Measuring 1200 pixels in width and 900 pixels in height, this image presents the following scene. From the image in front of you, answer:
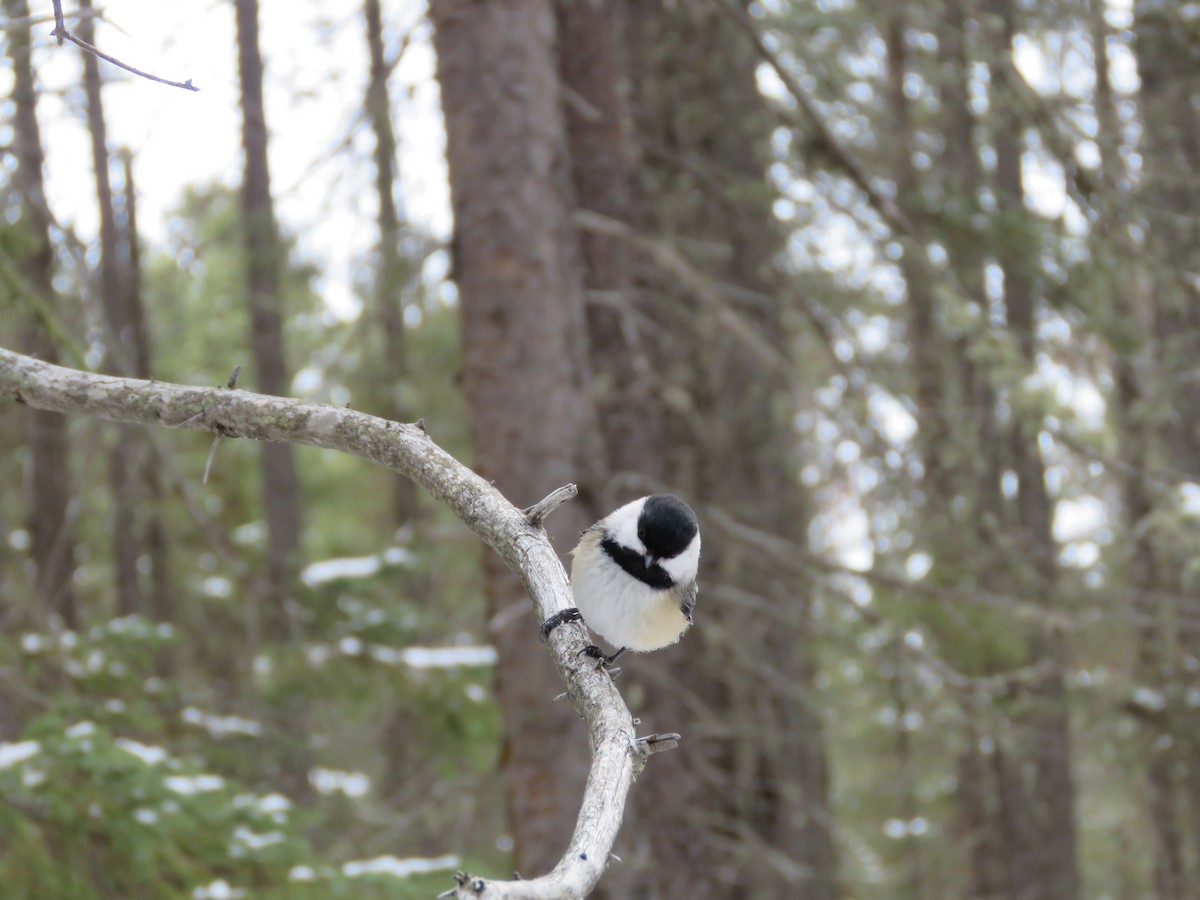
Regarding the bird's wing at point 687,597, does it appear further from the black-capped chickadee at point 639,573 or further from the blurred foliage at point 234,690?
the blurred foliage at point 234,690

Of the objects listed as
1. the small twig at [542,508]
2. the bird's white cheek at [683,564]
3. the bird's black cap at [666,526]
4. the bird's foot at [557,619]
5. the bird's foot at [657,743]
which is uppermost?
the bird's black cap at [666,526]

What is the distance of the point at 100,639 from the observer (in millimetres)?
6441

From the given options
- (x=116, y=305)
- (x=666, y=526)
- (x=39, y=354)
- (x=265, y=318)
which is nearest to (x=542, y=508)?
(x=666, y=526)

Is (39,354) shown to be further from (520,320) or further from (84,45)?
(84,45)

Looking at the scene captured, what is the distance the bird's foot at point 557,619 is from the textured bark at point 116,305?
4.50 metres

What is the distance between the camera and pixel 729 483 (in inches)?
380

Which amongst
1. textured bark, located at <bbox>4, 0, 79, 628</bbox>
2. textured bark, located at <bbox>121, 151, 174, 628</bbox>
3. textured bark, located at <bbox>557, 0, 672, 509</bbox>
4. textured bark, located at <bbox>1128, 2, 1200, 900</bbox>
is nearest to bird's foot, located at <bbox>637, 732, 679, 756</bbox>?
textured bark, located at <bbox>4, 0, 79, 628</bbox>

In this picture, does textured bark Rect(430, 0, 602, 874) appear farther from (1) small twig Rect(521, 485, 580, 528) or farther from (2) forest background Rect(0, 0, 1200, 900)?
(1) small twig Rect(521, 485, 580, 528)

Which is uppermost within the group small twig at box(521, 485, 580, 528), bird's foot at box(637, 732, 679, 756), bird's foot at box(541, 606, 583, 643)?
small twig at box(521, 485, 580, 528)

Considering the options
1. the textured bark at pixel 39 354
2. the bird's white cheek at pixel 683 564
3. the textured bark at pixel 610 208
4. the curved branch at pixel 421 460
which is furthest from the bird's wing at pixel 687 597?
the textured bark at pixel 610 208

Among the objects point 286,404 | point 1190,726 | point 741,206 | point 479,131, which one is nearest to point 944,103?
point 741,206

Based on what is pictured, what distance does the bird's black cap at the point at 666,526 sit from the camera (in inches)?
112

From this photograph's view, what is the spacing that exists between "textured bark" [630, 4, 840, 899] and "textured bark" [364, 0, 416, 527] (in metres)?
1.60

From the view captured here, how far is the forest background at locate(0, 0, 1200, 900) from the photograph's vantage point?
5.28 meters
